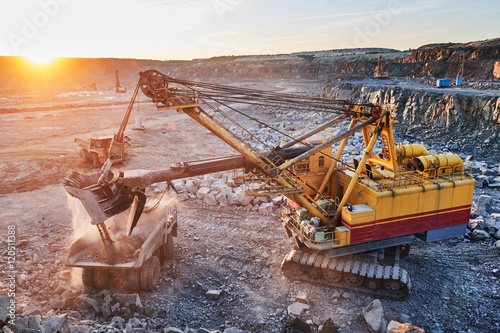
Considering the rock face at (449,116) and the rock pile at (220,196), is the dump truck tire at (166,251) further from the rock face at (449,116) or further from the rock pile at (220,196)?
the rock face at (449,116)

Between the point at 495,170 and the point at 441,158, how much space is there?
11.6 m

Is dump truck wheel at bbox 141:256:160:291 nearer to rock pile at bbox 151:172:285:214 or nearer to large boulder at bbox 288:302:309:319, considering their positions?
large boulder at bbox 288:302:309:319

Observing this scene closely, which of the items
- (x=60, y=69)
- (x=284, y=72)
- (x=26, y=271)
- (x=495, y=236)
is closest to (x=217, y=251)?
(x=26, y=271)

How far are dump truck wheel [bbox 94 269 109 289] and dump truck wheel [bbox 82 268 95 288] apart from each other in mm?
109

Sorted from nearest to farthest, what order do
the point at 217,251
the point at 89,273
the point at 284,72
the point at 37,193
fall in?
the point at 89,273 < the point at 217,251 < the point at 37,193 < the point at 284,72

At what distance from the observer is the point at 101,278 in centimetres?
957

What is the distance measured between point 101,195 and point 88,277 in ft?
8.53

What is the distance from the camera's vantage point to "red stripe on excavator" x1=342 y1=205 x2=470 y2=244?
33.3 feet

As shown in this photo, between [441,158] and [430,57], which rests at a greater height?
[430,57]

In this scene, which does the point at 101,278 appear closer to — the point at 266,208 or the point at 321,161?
the point at 266,208

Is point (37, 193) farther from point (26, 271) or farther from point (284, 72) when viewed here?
point (284, 72)

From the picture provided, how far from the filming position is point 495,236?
1289 cm

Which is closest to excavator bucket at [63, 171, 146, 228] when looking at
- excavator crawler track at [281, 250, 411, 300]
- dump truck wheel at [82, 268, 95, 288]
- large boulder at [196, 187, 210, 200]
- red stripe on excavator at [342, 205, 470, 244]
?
dump truck wheel at [82, 268, 95, 288]

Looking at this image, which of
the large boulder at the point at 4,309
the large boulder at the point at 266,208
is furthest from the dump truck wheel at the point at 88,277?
the large boulder at the point at 266,208
